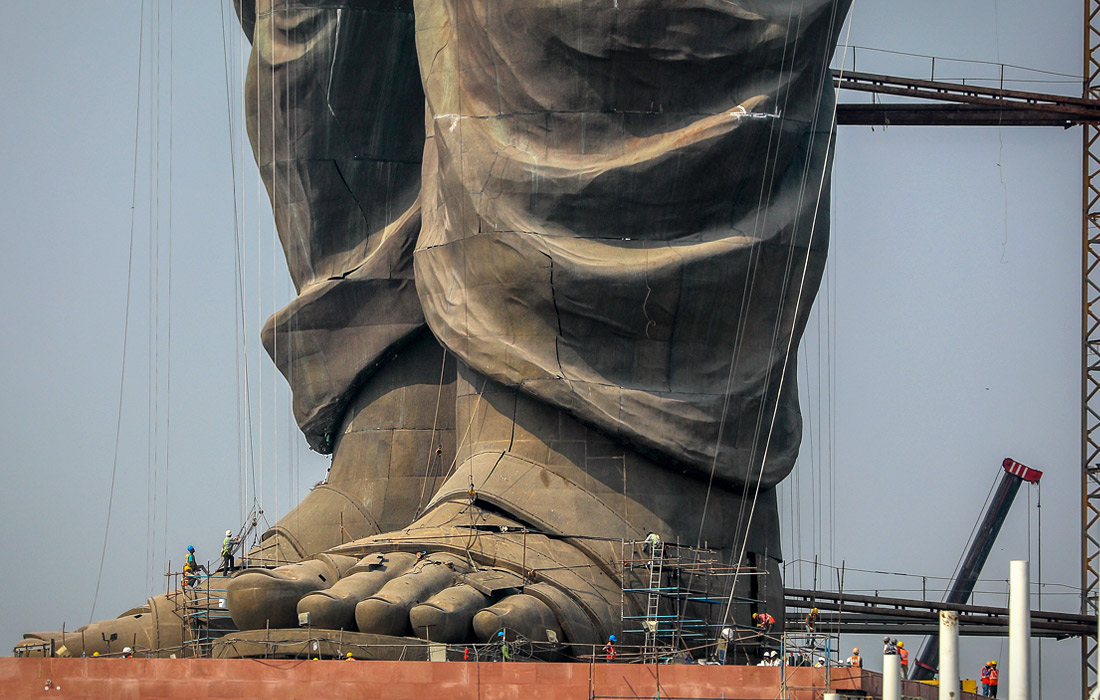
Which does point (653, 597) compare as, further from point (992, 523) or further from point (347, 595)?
point (992, 523)

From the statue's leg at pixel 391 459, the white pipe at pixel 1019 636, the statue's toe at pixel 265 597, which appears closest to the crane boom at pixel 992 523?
the statue's leg at pixel 391 459

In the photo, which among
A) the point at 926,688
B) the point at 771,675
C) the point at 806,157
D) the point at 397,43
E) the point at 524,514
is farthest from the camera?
the point at 397,43

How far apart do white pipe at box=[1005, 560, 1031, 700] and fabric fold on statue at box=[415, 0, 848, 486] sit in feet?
48.9

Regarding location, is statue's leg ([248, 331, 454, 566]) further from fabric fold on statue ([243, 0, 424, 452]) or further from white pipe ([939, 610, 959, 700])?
white pipe ([939, 610, 959, 700])

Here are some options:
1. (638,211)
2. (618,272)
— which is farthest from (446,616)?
(638,211)

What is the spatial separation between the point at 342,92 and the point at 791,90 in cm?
944

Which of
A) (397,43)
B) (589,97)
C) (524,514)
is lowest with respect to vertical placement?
(524,514)

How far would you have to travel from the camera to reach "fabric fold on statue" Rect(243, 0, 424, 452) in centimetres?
3991

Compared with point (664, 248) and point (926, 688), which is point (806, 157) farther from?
point (926, 688)

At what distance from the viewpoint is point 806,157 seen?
35.6 meters

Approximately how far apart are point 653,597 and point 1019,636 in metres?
13.8

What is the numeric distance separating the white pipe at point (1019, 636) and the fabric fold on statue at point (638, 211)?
1489 centimetres

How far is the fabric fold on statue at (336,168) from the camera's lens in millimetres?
39906

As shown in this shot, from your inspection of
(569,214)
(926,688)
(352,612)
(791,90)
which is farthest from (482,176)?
(926,688)
